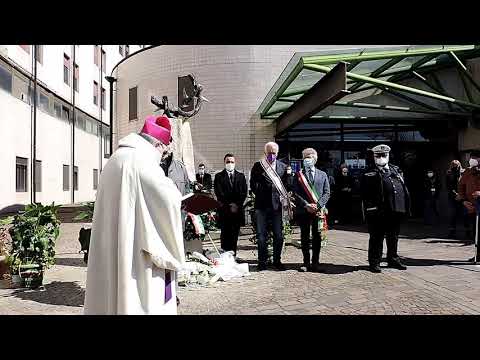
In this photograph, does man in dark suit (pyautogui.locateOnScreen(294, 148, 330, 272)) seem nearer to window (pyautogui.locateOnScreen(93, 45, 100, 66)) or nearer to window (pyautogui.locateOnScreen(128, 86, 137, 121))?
window (pyautogui.locateOnScreen(128, 86, 137, 121))

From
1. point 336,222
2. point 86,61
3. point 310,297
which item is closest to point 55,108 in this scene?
point 86,61

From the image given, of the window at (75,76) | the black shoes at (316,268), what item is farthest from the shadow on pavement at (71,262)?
the window at (75,76)

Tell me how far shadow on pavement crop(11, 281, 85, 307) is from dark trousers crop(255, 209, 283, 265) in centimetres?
262

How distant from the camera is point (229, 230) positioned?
7262 mm

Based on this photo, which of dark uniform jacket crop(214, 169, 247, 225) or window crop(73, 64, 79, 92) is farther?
window crop(73, 64, 79, 92)

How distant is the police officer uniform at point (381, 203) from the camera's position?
6.40 metres

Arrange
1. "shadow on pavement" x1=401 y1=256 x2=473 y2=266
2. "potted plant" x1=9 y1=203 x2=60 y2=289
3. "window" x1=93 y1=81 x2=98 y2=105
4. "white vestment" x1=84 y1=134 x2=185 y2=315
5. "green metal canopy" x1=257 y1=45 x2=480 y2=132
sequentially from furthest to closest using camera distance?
"window" x1=93 y1=81 x2=98 y2=105 → "green metal canopy" x1=257 y1=45 x2=480 y2=132 → "shadow on pavement" x1=401 y1=256 x2=473 y2=266 → "potted plant" x1=9 y1=203 x2=60 y2=289 → "white vestment" x1=84 y1=134 x2=185 y2=315

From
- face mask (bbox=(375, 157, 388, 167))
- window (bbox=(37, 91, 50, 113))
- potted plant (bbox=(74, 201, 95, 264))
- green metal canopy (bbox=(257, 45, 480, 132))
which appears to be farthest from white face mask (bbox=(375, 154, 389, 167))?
window (bbox=(37, 91, 50, 113))

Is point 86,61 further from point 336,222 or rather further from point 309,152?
point 309,152

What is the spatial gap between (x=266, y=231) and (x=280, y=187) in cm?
77

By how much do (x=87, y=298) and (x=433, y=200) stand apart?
11888mm

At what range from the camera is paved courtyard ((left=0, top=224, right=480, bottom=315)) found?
4734 millimetres

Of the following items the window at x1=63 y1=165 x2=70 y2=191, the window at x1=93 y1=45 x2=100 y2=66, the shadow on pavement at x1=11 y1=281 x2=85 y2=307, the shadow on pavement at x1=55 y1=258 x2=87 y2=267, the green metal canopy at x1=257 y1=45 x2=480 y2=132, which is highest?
the window at x1=93 y1=45 x2=100 y2=66
